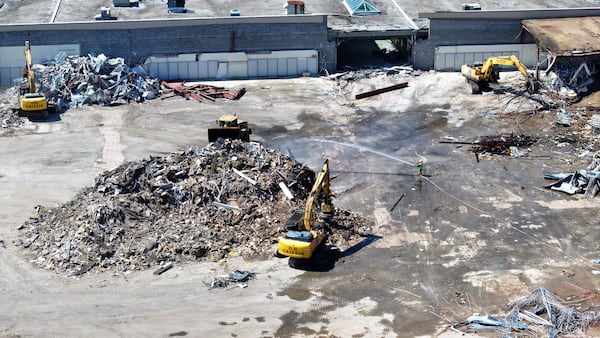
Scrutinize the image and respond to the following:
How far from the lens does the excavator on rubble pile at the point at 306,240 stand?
28797 mm

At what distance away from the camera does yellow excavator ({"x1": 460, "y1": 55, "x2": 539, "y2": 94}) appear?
49.1 metres

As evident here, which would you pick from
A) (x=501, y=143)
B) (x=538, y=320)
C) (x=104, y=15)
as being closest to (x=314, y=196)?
(x=538, y=320)

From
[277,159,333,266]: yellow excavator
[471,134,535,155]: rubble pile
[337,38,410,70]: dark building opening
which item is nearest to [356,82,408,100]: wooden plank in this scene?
[337,38,410,70]: dark building opening

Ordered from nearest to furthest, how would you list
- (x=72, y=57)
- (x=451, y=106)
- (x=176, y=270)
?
(x=176, y=270) < (x=451, y=106) < (x=72, y=57)

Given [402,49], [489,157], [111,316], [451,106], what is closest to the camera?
[111,316]

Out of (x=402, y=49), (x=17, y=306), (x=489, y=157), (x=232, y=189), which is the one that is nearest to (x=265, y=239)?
(x=232, y=189)

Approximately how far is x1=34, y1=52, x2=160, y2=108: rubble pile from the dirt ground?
134 centimetres

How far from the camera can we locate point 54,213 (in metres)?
33.2

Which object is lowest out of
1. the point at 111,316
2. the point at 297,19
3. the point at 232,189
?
the point at 111,316

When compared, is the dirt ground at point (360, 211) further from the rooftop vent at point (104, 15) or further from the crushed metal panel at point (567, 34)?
the rooftop vent at point (104, 15)

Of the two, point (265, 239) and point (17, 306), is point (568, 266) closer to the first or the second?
point (265, 239)

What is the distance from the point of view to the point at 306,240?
2889cm

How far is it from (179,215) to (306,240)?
20.3ft

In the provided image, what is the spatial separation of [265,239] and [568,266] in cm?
1166
